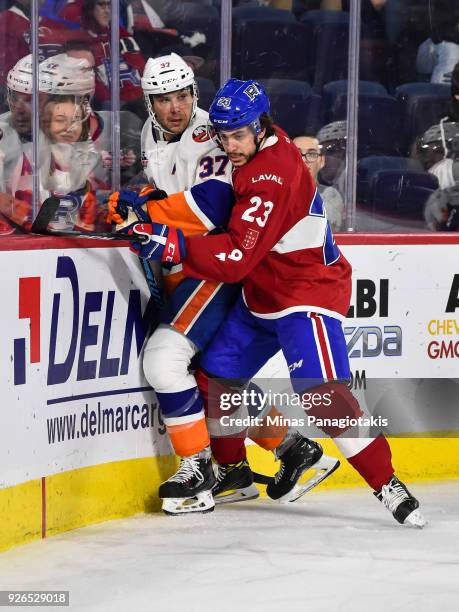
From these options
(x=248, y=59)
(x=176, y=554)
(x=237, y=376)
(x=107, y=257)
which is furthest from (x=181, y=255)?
(x=248, y=59)

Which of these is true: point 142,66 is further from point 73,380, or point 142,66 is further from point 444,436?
point 444,436

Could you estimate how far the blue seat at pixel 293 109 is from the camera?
→ 4.46 metres

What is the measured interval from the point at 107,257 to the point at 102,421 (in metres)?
0.47

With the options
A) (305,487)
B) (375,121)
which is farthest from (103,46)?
(305,487)

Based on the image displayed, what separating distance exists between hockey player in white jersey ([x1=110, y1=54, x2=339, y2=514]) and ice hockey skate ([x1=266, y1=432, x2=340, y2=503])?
0.22 metres

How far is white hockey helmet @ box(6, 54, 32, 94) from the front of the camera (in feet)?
12.5

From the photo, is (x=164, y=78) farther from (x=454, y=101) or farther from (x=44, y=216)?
(x=454, y=101)

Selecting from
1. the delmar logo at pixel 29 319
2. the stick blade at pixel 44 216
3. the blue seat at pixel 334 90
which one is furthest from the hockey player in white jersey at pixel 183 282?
the blue seat at pixel 334 90

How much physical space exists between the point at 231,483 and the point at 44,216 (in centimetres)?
106

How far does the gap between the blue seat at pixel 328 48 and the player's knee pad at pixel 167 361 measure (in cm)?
114

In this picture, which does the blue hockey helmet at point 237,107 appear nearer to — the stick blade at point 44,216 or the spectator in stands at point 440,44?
the stick blade at point 44,216

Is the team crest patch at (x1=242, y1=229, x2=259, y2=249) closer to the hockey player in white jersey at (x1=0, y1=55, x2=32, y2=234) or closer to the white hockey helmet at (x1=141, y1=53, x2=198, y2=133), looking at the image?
the white hockey helmet at (x1=141, y1=53, x2=198, y2=133)

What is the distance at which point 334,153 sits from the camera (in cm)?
442

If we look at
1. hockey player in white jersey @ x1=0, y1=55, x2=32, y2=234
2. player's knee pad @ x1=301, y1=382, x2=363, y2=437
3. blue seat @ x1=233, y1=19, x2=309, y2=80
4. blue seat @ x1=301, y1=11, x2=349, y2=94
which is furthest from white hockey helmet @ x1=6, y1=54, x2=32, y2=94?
player's knee pad @ x1=301, y1=382, x2=363, y2=437
